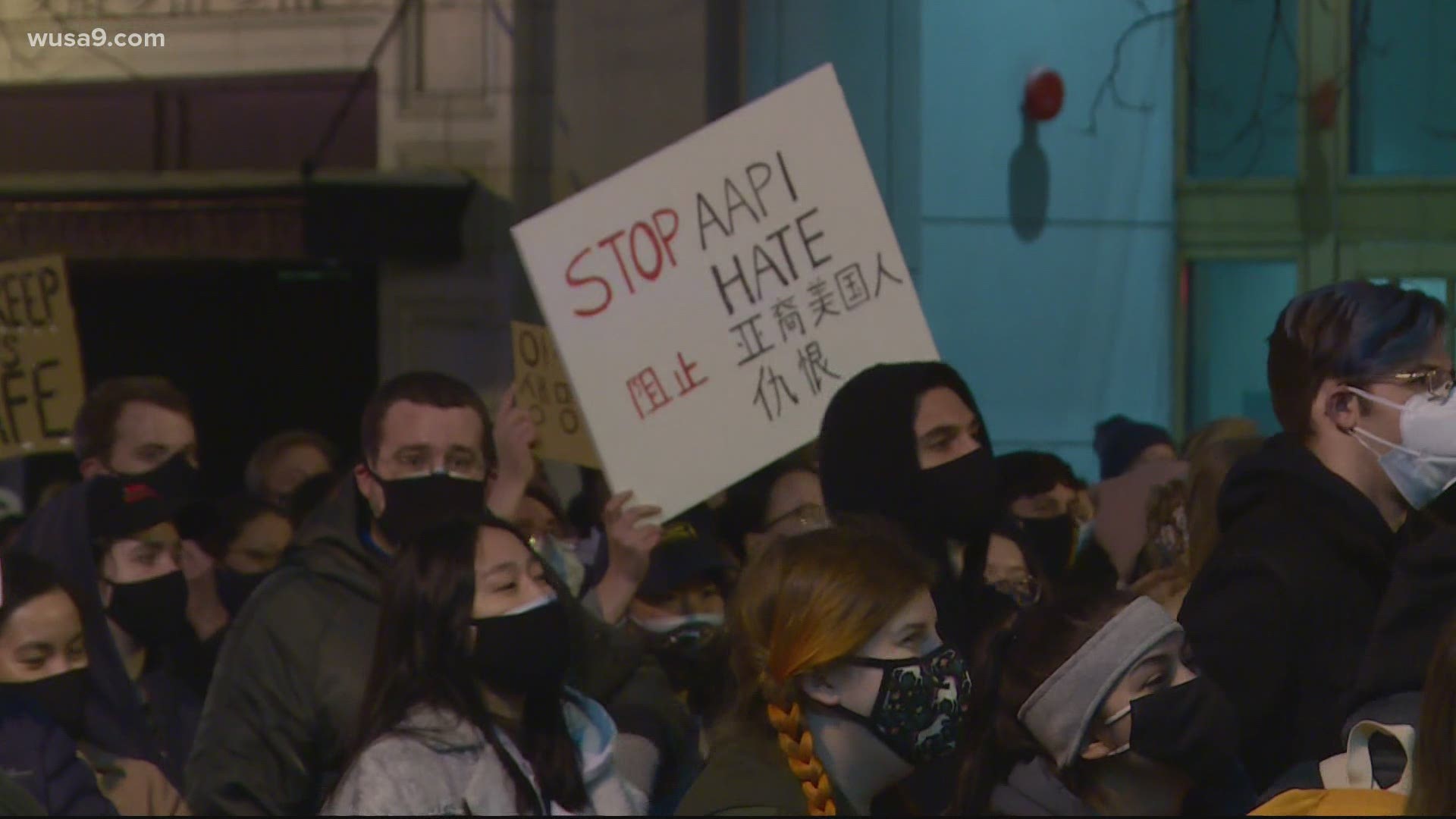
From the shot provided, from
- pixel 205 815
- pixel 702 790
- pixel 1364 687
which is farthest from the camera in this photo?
pixel 205 815

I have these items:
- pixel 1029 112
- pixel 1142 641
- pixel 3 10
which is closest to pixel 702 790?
pixel 1142 641

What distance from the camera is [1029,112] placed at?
1115 cm

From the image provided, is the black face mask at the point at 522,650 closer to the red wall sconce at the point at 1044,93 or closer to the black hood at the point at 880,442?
the black hood at the point at 880,442

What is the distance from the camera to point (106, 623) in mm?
4695

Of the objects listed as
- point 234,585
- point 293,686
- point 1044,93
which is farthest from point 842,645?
point 1044,93

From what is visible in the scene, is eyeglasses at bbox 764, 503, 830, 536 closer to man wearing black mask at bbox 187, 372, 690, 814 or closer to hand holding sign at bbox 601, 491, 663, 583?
hand holding sign at bbox 601, 491, 663, 583

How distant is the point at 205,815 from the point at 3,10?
907 cm

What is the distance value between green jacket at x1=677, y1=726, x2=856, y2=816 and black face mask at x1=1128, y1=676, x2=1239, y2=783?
43cm

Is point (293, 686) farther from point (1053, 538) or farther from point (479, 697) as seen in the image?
point (1053, 538)

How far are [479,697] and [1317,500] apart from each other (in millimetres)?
1330

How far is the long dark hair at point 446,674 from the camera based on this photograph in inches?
140

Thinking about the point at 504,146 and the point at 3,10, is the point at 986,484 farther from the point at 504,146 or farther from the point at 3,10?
the point at 3,10

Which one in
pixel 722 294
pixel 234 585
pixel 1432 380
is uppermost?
pixel 722 294

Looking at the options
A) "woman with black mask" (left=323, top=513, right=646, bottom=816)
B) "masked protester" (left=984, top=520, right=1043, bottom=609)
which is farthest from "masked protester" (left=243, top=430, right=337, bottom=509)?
"woman with black mask" (left=323, top=513, right=646, bottom=816)
